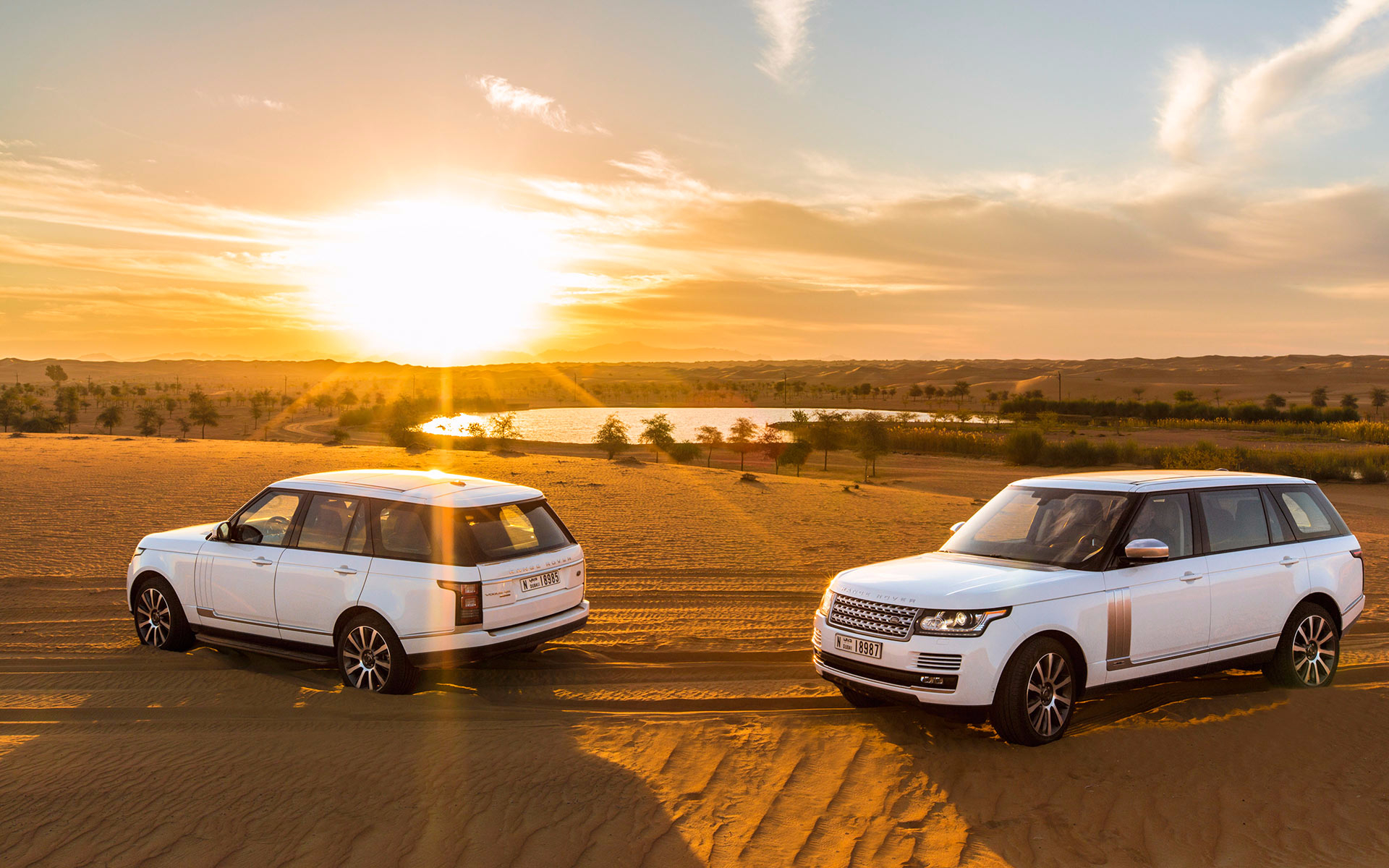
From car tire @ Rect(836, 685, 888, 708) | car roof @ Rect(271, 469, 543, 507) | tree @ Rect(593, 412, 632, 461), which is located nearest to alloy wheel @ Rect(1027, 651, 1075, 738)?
car tire @ Rect(836, 685, 888, 708)

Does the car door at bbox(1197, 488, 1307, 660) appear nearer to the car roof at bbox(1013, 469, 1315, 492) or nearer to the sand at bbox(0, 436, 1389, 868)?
the car roof at bbox(1013, 469, 1315, 492)

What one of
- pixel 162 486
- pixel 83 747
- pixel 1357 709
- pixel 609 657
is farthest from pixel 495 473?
pixel 1357 709

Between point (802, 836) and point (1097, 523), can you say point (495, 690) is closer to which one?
point (802, 836)

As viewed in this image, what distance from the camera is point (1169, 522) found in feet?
22.6

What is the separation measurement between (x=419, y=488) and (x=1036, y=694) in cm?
512

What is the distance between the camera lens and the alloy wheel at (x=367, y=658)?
7105mm

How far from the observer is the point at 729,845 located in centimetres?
475

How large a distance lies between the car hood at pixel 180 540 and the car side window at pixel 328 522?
1288 mm

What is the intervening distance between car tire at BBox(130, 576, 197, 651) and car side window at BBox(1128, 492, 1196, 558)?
841 cm

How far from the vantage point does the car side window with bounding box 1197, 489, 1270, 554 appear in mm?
7070

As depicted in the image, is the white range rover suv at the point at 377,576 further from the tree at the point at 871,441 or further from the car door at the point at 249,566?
the tree at the point at 871,441

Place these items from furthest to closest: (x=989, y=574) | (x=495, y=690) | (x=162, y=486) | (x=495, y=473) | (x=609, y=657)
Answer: (x=495, y=473) → (x=162, y=486) → (x=609, y=657) → (x=495, y=690) → (x=989, y=574)

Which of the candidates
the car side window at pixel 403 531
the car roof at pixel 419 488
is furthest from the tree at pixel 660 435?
the car side window at pixel 403 531

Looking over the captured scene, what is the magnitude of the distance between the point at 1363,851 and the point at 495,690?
594cm
